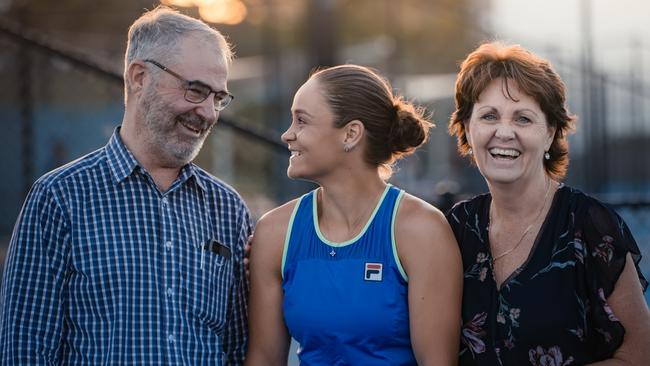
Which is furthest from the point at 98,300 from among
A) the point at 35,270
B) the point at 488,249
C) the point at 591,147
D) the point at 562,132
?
the point at 591,147

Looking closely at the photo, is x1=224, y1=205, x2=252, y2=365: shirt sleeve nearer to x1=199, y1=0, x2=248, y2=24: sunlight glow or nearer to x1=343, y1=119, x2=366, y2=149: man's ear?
x1=343, y1=119, x2=366, y2=149: man's ear

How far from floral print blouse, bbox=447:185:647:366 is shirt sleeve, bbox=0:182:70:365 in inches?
53.7

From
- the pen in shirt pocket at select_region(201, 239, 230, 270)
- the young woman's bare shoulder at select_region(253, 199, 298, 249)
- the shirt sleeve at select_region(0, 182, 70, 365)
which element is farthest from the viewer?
the young woman's bare shoulder at select_region(253, 199, 298, 249)

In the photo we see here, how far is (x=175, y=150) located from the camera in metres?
3.20

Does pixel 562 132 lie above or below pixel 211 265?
above

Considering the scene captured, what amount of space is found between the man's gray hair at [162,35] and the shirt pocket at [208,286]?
2.17 ft

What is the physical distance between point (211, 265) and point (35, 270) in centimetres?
60

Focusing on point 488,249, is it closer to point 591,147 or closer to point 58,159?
point 58,159

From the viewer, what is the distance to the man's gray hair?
3.20m

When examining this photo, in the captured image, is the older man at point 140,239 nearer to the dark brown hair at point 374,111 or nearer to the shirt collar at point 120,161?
the shirt collar at point 120,161

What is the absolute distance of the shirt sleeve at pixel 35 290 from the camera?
9.83 feet

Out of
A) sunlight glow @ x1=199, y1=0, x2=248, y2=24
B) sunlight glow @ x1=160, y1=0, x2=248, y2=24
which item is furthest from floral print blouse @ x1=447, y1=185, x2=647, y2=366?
sunlight glow @ x1=199, y1=0, x2=248, y2=24

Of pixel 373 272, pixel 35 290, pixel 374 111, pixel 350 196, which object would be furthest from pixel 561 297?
pixel 35 290

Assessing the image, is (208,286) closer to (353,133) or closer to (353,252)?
(353,252)
